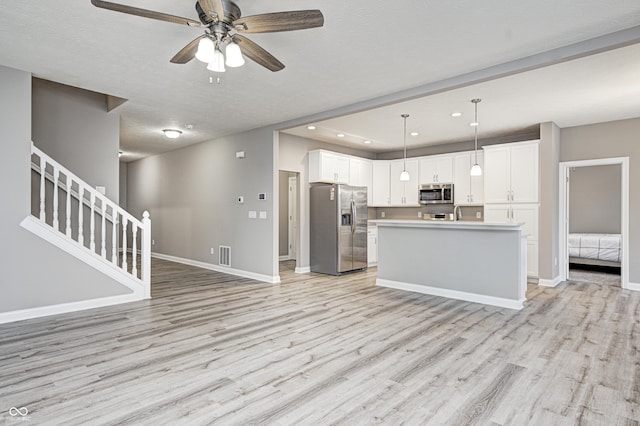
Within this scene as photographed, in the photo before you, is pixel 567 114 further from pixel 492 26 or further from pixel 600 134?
pixel 492 26

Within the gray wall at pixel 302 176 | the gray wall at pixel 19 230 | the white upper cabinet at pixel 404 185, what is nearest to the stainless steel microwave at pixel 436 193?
the white upper cabinet at pixel 404 185

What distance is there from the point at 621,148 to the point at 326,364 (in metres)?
5.88

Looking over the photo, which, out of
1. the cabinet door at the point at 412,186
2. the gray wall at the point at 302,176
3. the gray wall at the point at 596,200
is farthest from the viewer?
the gray wall at the point at 596,200

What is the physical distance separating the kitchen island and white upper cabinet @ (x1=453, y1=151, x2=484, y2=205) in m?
2.27

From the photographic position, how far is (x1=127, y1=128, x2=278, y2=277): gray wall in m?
6.07

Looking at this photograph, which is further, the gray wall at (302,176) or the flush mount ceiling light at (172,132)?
the gray wall at (302,176)

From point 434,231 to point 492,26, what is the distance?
292 centimetres

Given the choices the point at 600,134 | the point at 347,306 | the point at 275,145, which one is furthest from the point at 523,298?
the point at 275,145

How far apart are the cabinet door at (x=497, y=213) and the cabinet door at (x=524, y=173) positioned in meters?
0.23

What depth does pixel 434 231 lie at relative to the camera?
5.08 meters

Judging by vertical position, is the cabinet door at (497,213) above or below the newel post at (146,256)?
above

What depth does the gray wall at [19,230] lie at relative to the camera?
3623mm

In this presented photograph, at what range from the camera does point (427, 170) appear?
745 cm

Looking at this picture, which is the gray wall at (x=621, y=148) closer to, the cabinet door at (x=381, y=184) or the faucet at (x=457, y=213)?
the faucet at (x=457, y=213)
